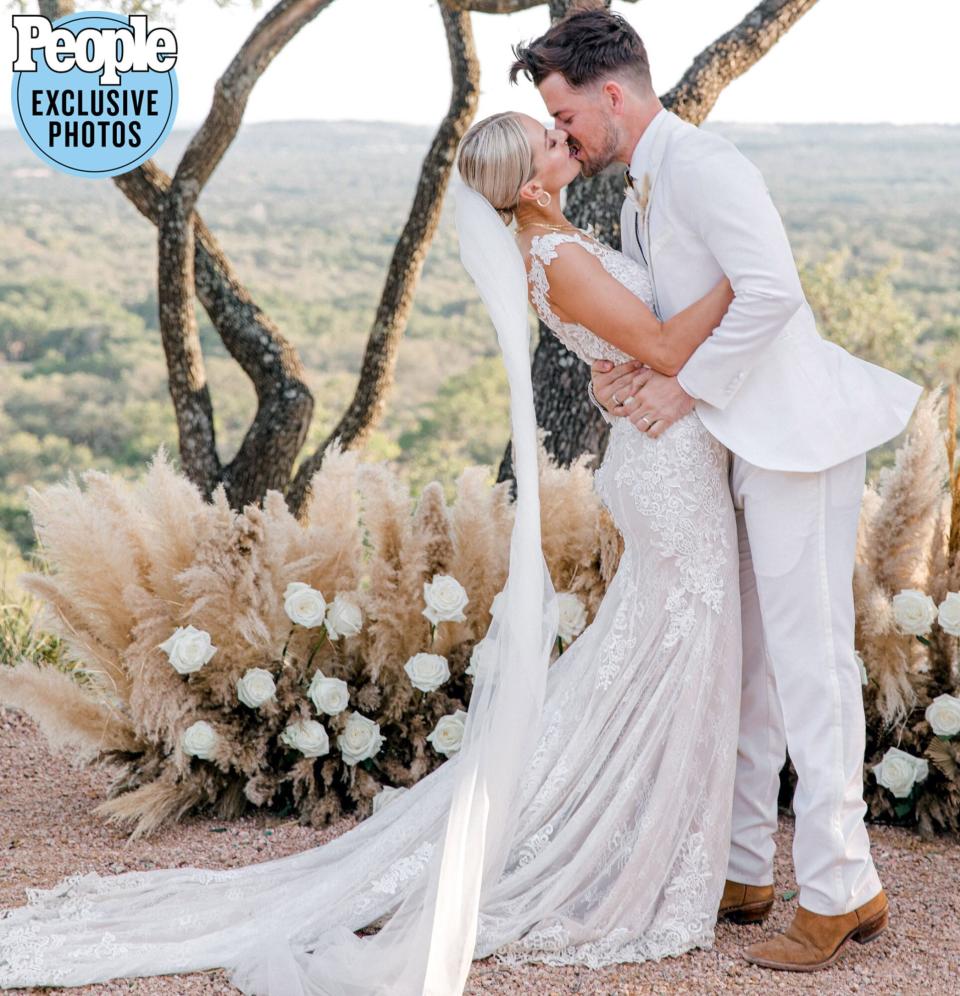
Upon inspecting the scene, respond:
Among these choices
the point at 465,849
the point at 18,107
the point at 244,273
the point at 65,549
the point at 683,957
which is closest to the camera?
the point at 465,849

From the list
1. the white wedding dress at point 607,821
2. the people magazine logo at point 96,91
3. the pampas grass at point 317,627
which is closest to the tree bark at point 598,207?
the pampas grass at point 317,627

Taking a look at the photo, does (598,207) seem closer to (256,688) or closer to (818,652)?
(256,688)

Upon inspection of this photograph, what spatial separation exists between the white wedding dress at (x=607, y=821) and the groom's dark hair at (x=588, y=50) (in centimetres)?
37

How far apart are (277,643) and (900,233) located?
2182 cm

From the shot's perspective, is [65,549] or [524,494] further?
[65,549]

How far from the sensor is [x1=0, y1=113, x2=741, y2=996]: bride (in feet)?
8.47

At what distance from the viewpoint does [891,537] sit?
3512mm

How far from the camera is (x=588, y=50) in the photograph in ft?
8.62

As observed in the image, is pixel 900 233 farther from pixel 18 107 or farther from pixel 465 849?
pixel 465 849

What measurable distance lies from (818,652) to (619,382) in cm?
74

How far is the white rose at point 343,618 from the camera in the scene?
11.6 feet

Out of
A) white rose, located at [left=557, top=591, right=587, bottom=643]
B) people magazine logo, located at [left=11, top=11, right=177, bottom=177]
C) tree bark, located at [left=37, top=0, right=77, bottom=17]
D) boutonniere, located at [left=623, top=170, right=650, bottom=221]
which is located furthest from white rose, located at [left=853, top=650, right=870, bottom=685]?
tree bark, located at [left=37, top=0, right=77, bottom=17]

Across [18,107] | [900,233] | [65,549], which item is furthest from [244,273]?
[65,549]

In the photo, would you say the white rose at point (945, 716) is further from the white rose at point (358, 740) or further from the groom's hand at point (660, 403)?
the white rose at point (358, 740)
